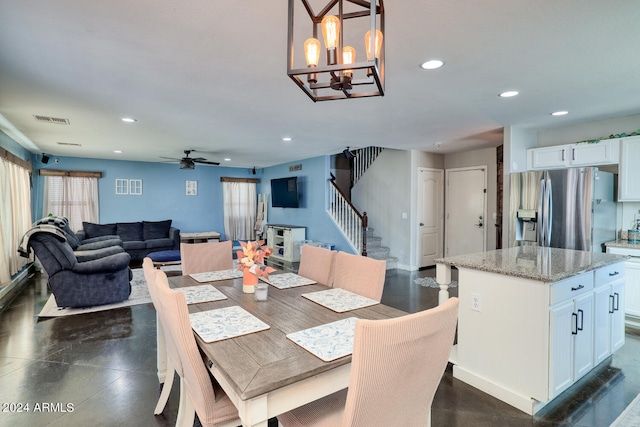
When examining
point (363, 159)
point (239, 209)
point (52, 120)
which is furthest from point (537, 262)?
point (239, 209)

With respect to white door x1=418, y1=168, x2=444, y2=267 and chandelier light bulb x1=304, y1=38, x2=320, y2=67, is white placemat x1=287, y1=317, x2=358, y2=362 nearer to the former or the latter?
chandelier light bulb x1=304, y1=38, x2=320, y2=67

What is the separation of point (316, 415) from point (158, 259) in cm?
546

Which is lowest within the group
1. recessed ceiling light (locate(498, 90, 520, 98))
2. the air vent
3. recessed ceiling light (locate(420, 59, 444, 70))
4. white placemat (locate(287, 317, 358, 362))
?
white placemat (locate(287, 317, 358, 362))

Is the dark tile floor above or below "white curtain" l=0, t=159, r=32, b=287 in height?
below

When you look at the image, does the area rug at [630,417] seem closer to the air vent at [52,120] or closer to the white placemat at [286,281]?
the white placemat at [286,281]

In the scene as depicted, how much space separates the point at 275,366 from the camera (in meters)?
1.14

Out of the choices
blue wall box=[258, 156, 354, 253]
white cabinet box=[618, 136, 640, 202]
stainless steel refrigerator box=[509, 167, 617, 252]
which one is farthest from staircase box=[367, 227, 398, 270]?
white cabinet box=[618, 136, 640, 202]

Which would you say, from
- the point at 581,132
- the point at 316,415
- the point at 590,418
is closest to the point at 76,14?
the point at 316,415

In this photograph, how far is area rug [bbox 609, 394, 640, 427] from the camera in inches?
76.6

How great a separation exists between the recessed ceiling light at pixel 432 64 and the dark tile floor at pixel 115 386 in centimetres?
242

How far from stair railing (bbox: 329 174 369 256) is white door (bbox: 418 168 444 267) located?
1.16 metres

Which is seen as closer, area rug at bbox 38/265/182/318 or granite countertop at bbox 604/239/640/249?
granite countertop at bbox 604/239/640/249

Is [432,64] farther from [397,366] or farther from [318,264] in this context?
[397,366]

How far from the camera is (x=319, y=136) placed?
16.7 feet
